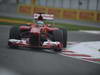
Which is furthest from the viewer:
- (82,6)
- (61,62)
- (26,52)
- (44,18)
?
(82,6)

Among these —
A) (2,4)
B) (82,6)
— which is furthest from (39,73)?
(2,4)

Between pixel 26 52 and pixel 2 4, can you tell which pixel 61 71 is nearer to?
pixel 26 52

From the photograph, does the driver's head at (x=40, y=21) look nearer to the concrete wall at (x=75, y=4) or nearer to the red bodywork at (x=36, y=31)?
the red bodywork at (x=36, y=31)

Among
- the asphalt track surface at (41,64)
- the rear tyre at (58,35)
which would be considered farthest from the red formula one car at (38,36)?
the asphalt track surface at (41,64)

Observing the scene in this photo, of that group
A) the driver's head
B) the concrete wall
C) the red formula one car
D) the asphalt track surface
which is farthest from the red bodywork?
the concrete wall

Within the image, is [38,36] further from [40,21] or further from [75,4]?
[75,4]

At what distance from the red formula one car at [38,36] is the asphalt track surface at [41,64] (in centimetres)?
38

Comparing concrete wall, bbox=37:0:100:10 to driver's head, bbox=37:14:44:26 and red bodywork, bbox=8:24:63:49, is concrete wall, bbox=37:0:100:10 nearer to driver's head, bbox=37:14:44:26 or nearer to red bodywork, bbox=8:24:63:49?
driver's head, bbox=37:14:44:26

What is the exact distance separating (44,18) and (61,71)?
5.11m

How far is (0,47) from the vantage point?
10891mm

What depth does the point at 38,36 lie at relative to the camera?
1090 cm

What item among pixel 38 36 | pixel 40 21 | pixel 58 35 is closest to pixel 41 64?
pixel 38 36

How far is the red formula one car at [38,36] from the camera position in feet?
35.4

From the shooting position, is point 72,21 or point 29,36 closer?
point 29,36
